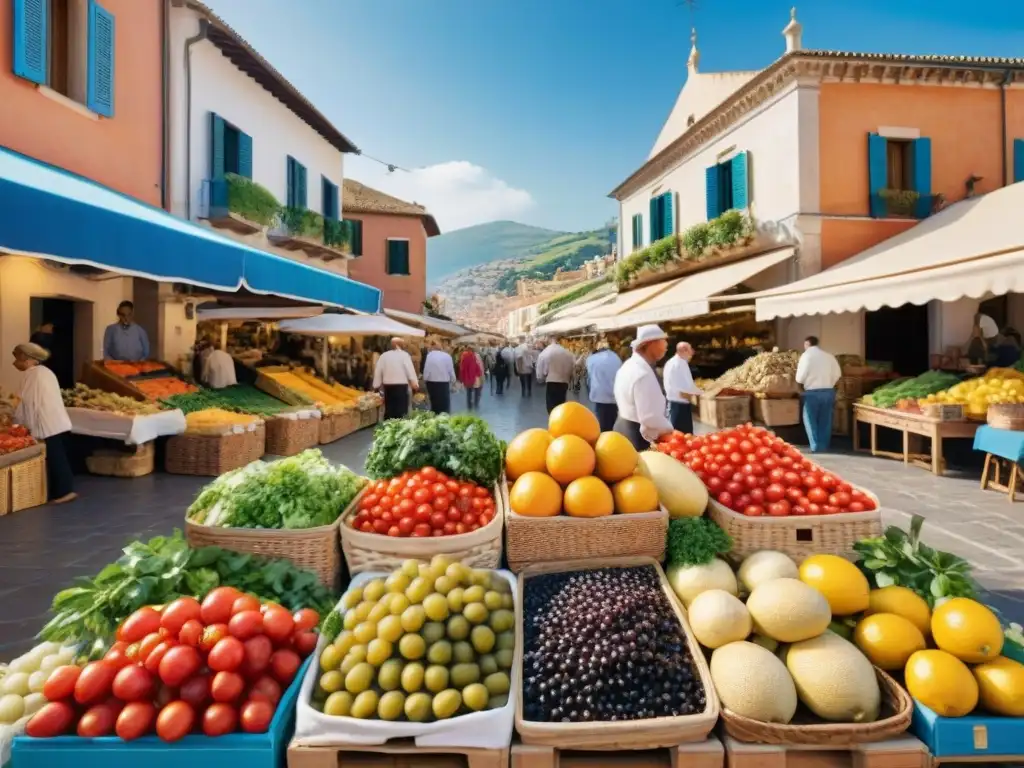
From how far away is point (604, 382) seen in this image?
8.45 m

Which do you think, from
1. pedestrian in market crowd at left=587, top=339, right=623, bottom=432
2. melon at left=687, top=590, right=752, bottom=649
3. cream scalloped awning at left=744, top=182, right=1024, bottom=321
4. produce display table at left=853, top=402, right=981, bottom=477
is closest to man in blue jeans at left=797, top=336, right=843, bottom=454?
produce display table at left=853, top=402, right=981, bottom=477

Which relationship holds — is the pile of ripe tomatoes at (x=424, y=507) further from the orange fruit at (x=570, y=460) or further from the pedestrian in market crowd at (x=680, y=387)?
the pedestrian in market crowd at (x=680, y=387)

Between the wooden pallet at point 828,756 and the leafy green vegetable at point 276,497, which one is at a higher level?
the leafy green vegetable at point 276,497

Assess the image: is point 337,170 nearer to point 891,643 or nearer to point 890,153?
point 890,153

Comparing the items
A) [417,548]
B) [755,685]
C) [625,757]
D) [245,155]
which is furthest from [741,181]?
[625,757]

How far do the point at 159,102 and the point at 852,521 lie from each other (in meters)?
11.8

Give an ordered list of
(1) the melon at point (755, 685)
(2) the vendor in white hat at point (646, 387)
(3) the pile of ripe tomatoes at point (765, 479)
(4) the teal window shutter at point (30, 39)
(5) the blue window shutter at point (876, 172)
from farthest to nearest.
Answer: (5) the blue window shutter at point (876, 172)
(4) the teal window shutter at point (30, 39)
(2) the vendor in white hat at point (646, 387)
(3) the pile of ripe tomatoes at point (765, 479)
(1) the melon at point (755, 685)

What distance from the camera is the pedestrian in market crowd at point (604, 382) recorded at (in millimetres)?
8422

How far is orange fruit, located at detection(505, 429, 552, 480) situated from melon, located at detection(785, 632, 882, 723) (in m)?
1.50

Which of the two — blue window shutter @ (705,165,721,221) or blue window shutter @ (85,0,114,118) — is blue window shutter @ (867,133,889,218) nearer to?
blue window shutter @ (705,165,721,221)

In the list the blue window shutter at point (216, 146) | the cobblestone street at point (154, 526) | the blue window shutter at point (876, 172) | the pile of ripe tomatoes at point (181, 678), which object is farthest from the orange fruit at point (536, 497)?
the blue window shutter at point (876, 172)

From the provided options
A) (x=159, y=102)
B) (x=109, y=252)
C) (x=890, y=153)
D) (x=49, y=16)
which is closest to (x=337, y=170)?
(x=159, y=102)

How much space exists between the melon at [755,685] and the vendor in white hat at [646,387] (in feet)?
9.37

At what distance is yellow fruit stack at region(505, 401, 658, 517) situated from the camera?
2910 mm
